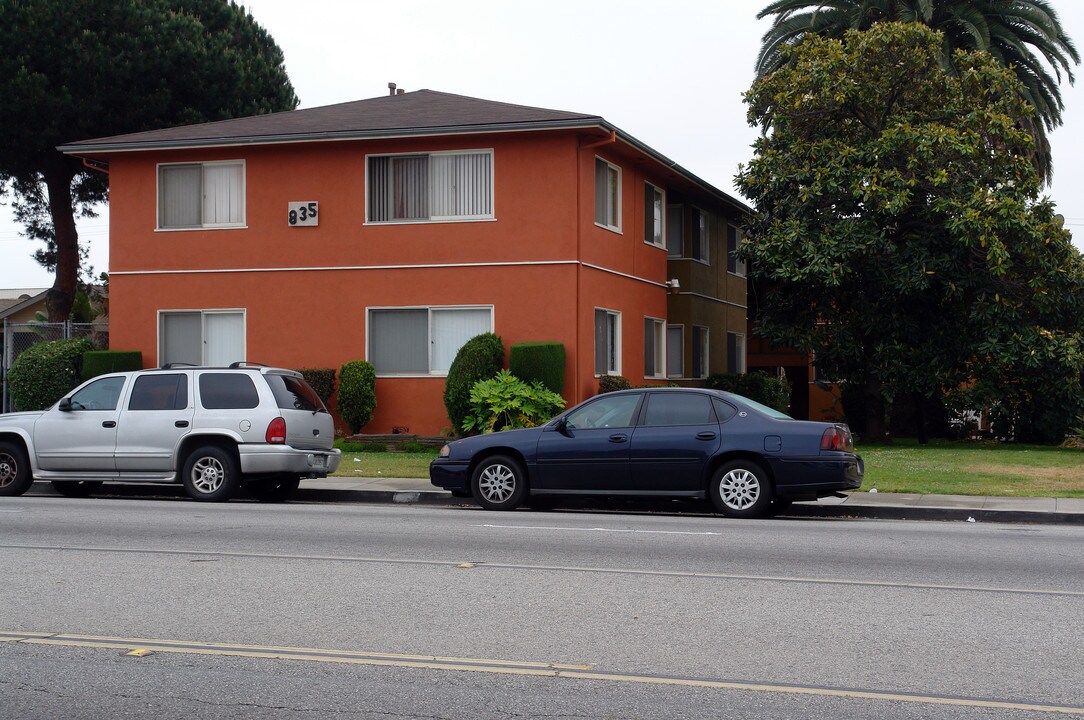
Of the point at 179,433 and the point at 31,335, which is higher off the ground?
the point at 31,335

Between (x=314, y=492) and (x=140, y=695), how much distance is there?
11.7 meters

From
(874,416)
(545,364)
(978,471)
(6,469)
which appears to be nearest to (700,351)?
(874,416)

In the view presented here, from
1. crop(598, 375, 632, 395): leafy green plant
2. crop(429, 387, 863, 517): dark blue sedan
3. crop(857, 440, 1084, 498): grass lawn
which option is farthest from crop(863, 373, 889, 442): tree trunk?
crop(429, 387, 863, 517): dark blue sedan

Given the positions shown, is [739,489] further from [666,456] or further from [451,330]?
[451,330]

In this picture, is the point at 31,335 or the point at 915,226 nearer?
the point at 915,226

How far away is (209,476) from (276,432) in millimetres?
1072

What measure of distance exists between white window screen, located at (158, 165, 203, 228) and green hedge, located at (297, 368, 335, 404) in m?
3.99

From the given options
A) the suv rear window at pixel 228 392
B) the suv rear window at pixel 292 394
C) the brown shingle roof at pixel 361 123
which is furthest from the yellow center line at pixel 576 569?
the brown shingle roof at pixel 361 123

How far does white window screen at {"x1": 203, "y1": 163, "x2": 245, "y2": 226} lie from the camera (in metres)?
24.8

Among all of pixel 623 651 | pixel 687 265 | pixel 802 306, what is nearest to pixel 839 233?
pixel 802 306

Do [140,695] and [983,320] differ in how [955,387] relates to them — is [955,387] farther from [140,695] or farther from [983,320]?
[140,695]

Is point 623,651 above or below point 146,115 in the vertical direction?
below

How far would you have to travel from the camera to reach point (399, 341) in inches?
951

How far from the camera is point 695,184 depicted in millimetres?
28344
